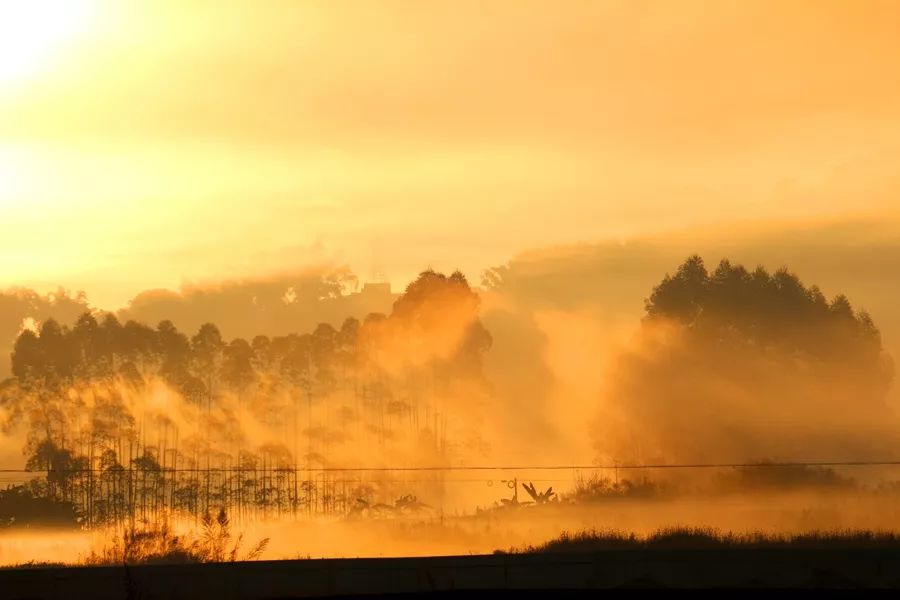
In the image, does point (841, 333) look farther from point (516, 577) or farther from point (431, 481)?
point (516, 577)

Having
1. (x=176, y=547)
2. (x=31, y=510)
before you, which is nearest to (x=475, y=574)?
(x=176, y=547)

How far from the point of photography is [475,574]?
145ft

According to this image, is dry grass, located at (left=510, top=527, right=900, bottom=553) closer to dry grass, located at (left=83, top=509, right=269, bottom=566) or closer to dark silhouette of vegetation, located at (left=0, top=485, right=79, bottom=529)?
dry grass, located at (left=83, top=509, right=269, bottom=566)

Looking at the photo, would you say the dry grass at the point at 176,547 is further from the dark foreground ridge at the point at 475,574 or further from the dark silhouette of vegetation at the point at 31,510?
the dark silhouette of vegetation at the point at 31,510

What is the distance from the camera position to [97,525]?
407ft

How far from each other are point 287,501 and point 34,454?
25347 millimetres

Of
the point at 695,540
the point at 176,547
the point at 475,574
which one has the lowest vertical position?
the point at 695,540

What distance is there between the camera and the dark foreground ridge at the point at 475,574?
4200 centimetres

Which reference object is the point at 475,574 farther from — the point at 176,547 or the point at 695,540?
the point at 695,540

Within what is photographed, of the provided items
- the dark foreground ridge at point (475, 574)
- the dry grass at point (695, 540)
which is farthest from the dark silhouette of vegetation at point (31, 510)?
the dark foreground ridge at point (475, 574)

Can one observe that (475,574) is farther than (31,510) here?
No

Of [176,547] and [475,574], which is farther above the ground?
[176,547]

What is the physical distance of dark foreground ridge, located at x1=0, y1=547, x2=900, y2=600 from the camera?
42000 millimetres

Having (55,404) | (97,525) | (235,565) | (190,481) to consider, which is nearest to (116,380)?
(55,404)
